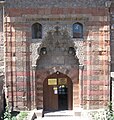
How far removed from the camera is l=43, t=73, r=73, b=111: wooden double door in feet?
58.9

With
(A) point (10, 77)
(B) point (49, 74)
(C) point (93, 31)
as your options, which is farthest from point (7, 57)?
(C) point (93, 31)

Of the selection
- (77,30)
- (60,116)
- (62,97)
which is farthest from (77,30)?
(60,116)

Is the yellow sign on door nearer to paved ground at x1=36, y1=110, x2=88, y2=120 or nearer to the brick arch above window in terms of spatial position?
paved ground at x1=36, y1=110, x2=88, y2=120

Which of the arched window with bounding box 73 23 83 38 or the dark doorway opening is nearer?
the arched window with bounding box 73 23 83 38

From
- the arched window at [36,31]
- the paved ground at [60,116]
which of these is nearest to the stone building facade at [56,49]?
the arched window at [36,31]

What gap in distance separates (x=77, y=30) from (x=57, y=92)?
3.65 m

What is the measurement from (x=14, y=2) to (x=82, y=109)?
6.67 m

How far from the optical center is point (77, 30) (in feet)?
56.0

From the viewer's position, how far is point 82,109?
17.5 m

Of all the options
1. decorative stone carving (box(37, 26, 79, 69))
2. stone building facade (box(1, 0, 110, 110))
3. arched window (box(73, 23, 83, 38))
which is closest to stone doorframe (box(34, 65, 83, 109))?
stone building facade (box(1, 0, 110, 110))

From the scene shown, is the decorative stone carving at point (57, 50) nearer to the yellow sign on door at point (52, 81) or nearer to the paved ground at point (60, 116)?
the yellow sign on door at point (52, 81)

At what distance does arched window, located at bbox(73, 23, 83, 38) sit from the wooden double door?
2.38 meters

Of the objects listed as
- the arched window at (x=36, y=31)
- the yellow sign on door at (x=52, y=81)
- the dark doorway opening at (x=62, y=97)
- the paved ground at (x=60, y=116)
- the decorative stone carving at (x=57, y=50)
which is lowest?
the paved ground at (x=60, y=116)

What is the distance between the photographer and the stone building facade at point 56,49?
658 inches
